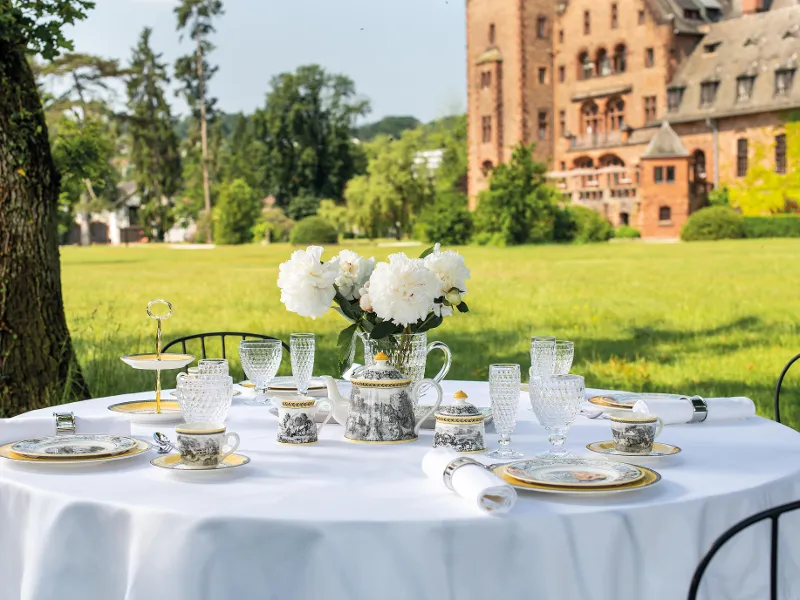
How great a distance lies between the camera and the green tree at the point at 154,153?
4928 centimetres

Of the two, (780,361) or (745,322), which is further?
(745,322)

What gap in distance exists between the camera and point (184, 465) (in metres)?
2.14

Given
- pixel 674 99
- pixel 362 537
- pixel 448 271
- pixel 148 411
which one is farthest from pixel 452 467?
pixel 674 99

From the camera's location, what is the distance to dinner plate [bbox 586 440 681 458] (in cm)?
223

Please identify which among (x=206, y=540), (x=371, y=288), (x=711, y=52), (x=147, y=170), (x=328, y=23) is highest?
(x=328, y=23)

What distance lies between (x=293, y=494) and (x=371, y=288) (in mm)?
665

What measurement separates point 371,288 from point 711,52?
45.4 metres

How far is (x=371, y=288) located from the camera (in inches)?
98.2

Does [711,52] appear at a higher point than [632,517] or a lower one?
higher

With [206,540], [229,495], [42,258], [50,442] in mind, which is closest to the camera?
[206,540]

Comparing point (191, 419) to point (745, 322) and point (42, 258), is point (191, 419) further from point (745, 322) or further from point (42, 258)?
point (745, 322)

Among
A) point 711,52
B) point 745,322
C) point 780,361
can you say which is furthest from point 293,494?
point 711,52

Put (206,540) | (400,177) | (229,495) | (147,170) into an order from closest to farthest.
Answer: (206,540) → (229,495) → (400,177) → (147,170)

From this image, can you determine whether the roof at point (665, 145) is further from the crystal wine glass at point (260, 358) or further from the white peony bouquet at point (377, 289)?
the white peony bouquet at point (377, 289)
